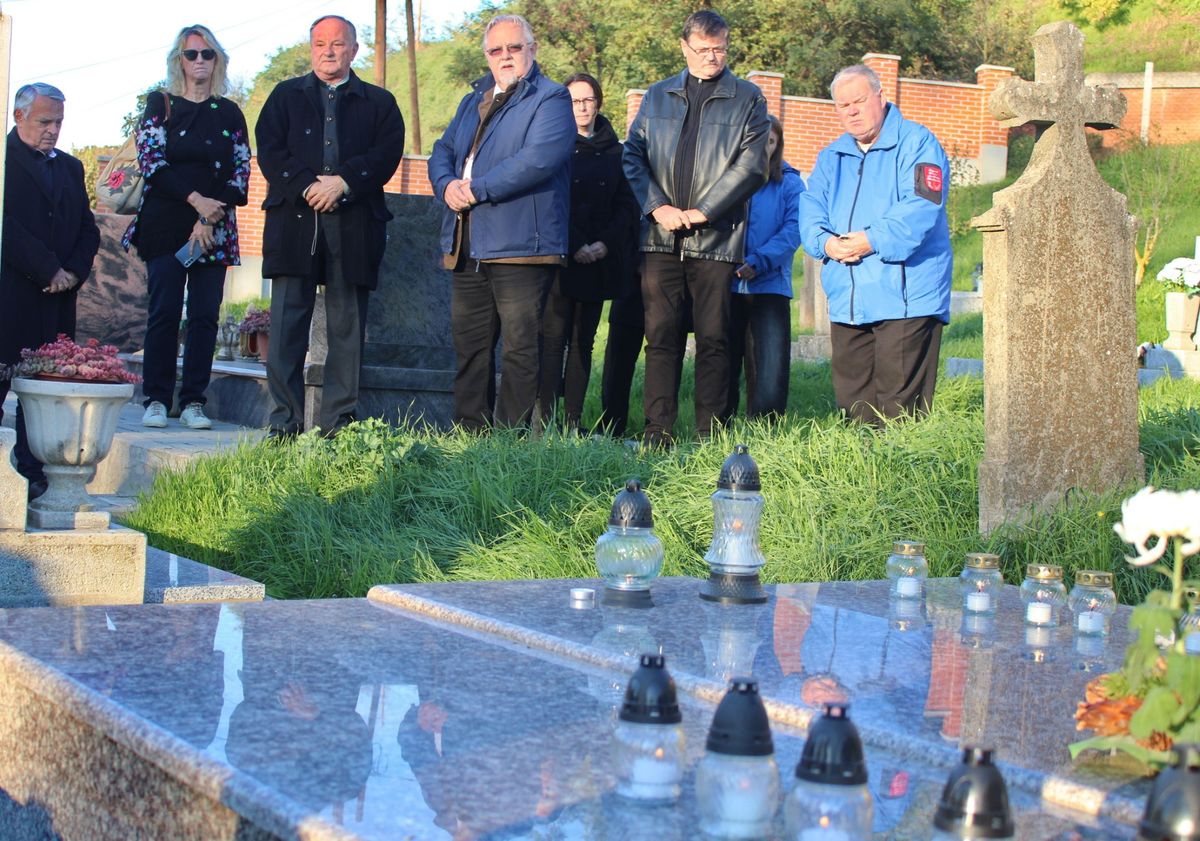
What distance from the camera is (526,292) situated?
23.2ft

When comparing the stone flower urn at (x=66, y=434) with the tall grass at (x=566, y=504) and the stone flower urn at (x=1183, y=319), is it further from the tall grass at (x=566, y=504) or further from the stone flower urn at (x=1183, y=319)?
the stone flower urn at (x=1183, y=319)

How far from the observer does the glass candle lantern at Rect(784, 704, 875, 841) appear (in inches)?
75.7

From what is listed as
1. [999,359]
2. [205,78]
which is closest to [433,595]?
[999,359]

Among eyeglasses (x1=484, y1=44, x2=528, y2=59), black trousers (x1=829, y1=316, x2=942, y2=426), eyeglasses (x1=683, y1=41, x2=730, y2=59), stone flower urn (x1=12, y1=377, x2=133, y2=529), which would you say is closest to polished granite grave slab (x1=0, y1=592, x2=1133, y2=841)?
stone flower urn (x1=12, y1=377, x2=133, y2=529)

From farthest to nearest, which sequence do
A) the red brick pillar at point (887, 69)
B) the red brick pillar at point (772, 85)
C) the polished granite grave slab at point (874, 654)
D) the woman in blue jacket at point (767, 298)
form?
the red brick pillar at point (887, 69) < the red brick pillar at point (772, 85) < the woman in blue jacket at point (767, 298) < the polished granite grave slab at point (874, 654)

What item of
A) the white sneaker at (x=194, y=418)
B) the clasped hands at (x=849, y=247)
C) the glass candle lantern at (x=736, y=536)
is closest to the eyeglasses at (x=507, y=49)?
the clasped hands at (x=849, y=247)

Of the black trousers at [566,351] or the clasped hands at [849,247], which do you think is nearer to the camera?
the clasped hands at [849,247]

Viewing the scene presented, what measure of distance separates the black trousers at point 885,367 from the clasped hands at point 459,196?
6.01ft

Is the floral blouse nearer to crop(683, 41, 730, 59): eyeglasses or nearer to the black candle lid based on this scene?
crop(683, 41, 730, 59): eyeglasses

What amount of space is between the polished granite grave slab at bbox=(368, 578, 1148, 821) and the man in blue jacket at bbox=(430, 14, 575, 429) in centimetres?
286

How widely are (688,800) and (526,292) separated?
502 cm

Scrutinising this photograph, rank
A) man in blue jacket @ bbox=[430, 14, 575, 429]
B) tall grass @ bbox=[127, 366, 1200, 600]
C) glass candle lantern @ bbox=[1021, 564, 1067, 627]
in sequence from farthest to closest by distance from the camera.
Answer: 1. man in blue jacket @ bbox=[430, 14, 575, 429]
2. tall grass @ bbox=[127, 366, 1200, 600]
3. glass candle lantern @ bbox=[1021, 564, 1067, 627]

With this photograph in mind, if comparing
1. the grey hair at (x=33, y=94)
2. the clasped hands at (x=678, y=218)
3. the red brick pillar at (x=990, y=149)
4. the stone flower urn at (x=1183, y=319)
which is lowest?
the stone flower urn at (x=1183, y=319)

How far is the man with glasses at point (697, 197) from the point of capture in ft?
23.5
